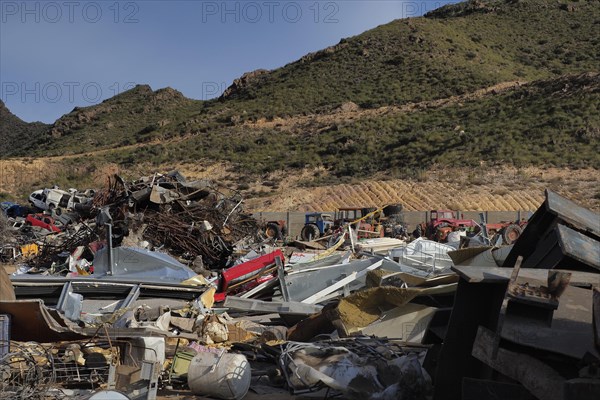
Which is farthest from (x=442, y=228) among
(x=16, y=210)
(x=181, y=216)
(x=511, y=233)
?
(x=16, y=210)

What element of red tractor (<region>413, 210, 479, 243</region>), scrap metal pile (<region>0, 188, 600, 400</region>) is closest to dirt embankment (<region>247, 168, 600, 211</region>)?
red tractor (<region>413, 210, 479, 243</region>)

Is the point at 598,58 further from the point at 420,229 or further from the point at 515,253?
the point at 515,253

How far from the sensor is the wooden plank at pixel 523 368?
4.29 meters

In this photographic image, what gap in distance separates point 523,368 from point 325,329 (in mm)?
3832

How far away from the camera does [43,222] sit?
23422mm

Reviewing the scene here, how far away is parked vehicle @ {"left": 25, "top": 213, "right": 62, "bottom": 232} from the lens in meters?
22.1

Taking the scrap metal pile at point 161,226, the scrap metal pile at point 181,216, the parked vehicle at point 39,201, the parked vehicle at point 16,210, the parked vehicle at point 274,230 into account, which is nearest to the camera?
the scrap metal pile at point 161,226

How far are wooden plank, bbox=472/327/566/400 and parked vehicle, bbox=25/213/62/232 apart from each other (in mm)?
18801

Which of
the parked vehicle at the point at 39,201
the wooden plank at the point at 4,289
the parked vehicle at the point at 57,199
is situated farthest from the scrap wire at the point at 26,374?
the parked vehicle at the point at 39,201

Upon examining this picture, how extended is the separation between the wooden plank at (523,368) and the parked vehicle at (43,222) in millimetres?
18801

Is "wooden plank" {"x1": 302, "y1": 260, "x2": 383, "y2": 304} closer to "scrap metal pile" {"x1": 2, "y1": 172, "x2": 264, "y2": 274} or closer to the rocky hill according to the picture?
"scrap metal pile" {"x1": 2, "y1": 172, "x2": 264, "y2": 274}

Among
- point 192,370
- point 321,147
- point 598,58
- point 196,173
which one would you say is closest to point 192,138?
point 196,173

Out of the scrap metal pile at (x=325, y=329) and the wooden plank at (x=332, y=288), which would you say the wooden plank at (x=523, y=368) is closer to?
the scrap metal pile at (x=325, y=329)

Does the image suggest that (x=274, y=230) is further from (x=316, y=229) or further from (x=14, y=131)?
(x=14, y=131)
